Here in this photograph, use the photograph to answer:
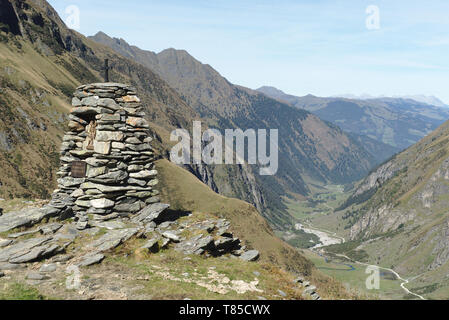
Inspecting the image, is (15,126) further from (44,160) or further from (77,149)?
(77,149)

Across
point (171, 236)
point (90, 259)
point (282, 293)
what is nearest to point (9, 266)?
point (90, 259)

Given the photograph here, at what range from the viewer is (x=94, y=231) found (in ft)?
91.2

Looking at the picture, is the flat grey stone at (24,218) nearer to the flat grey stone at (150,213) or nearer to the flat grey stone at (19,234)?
the flat grey stone at (19,234)

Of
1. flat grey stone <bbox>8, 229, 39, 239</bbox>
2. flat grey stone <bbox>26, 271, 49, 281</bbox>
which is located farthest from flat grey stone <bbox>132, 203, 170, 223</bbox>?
flat grey stone <bbox>26, 271, 49, 281</bbox>

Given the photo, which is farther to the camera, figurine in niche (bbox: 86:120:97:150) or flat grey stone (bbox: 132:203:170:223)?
figurine in niche (bbox: 86:120:97:150)

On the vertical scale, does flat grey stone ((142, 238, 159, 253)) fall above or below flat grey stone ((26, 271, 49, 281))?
below

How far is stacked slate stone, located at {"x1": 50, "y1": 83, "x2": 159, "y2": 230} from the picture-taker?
31297 millimetres

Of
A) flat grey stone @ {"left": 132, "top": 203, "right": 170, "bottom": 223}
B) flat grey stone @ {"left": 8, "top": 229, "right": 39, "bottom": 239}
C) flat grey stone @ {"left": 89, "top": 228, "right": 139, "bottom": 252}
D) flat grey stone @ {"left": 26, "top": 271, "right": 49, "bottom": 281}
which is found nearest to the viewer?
flat grey stone @ {"left": 26, "top": 271, "right": 49, "bottom": 281}

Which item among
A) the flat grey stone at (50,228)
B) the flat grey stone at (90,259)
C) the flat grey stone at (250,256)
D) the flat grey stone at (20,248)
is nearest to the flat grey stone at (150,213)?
the flat grey stone at (50,228)

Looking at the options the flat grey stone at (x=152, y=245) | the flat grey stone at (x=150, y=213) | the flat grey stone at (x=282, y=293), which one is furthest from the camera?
the flat grey stone at (x=150, y=213)

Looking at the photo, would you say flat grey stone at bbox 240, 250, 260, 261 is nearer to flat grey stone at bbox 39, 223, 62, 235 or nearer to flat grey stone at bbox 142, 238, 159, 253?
flat grey stone at bbox 142, 238, 159, 253

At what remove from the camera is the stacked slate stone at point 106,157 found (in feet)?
103
